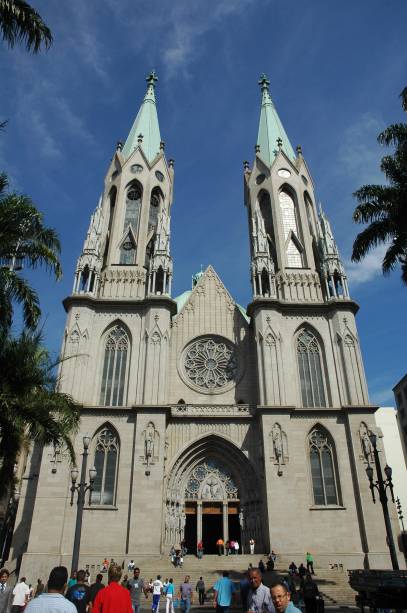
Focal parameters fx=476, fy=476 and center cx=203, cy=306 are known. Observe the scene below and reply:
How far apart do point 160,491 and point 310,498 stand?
740 cm

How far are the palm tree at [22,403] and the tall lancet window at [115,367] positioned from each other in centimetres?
923

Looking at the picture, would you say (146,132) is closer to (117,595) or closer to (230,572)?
(230,572)

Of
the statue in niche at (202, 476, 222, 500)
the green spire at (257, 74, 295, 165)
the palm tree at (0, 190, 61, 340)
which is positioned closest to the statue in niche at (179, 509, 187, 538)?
the statue in niche at (202, 476, 222, 500)

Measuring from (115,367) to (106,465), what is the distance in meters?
5.36

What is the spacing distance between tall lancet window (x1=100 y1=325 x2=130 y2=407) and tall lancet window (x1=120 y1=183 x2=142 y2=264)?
5.67m

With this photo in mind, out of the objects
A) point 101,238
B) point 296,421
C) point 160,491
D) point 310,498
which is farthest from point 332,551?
point 101,238

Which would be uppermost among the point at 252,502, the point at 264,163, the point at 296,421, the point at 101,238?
the point at 264,163

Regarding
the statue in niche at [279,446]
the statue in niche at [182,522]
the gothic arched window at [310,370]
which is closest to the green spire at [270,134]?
the gothic arched window at [310,370]

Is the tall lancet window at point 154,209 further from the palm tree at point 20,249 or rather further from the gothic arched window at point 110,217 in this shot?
the palm tree at point 20,249

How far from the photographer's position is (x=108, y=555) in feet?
70.7

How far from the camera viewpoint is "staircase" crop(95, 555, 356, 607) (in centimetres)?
1809

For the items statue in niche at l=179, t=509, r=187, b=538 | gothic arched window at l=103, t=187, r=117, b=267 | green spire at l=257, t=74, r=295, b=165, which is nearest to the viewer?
statue in niche at l=179, t=509, r=187, b=538

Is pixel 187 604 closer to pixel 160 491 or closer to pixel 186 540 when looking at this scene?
pixel 160 491

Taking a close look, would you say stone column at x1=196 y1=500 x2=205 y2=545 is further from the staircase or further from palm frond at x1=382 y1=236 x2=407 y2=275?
palm frond at x1=382 y1=236 x2=407 y2=275
